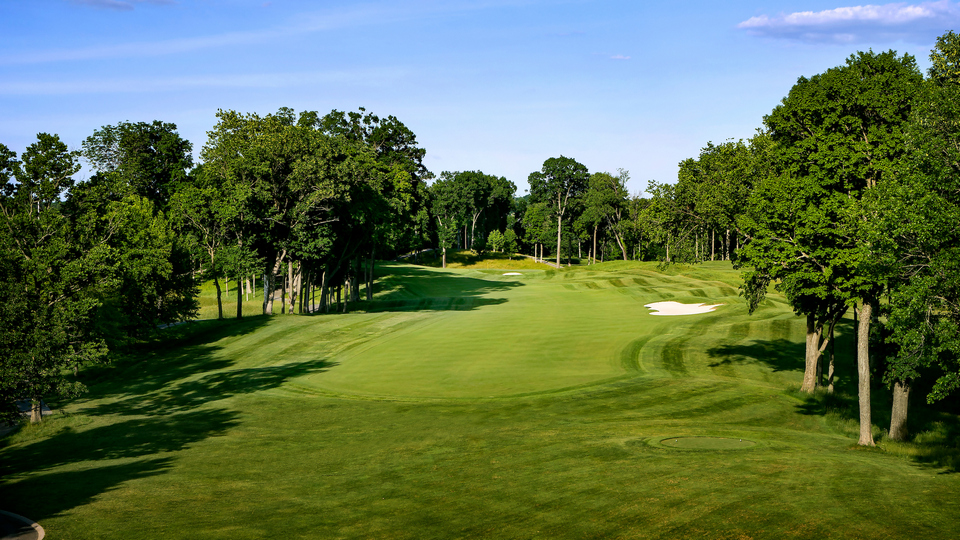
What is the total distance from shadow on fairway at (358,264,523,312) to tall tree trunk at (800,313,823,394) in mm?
37481

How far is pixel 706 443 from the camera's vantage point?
21.4m

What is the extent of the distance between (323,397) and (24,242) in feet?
53.1

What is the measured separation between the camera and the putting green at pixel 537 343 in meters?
34.5

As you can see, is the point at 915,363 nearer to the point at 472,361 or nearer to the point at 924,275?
the point at 924,275

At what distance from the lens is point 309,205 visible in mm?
55062

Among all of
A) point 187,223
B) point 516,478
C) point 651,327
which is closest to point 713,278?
point 651,327

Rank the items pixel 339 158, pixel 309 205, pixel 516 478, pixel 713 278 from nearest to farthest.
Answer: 1. pixel 516 478
2. pixel 309 205
3. pixel 339 158
4. pixel 713 278

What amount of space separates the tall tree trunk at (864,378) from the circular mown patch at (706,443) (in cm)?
425

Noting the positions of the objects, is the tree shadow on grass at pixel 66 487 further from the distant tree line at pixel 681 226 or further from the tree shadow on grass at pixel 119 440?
the distant tree line at pixel 681 226

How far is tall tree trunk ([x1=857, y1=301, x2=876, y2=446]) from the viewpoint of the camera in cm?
2247

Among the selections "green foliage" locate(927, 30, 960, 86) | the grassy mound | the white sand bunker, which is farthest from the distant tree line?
the grassy mound

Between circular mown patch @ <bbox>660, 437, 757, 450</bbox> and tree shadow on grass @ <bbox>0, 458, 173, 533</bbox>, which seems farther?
circular mown patch @ <bbox>660, 437, 757, 450</bbox>

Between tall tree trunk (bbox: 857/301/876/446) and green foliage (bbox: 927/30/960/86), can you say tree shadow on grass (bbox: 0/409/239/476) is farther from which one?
green foliage (bbox: 927/30/960/86)

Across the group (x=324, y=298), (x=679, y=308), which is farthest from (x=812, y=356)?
(x=324, y=298)
